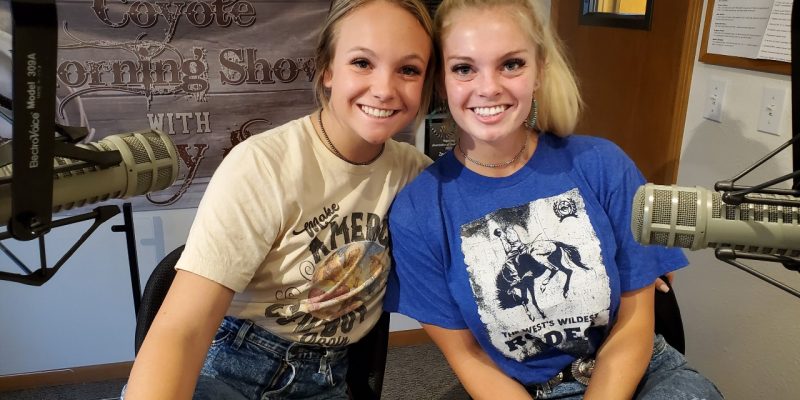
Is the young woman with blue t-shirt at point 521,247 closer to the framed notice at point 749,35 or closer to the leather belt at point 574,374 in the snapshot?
the leather belt at point 574,374

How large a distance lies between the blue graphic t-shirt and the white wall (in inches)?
20.7

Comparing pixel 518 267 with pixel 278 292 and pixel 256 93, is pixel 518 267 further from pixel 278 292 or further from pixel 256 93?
pixel 256 93

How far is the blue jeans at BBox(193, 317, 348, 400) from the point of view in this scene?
111cm

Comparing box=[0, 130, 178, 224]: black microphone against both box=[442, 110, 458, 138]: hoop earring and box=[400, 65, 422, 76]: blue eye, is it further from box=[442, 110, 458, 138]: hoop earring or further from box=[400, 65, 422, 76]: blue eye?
box=[442, 110, 458, 138]: hoop earring

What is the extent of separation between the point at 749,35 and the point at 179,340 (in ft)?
4.80

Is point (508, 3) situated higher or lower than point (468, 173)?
higher

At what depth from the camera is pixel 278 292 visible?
1.11 meters

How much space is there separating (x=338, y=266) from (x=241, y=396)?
286mm

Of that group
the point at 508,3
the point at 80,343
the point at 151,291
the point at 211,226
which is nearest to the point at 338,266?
the point at 211,226

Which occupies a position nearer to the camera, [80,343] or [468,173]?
[468,173]

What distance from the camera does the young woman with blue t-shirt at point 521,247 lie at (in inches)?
42.9

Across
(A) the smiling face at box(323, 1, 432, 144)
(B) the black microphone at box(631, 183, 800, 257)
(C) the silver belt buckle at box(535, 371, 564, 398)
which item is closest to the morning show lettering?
(A) the smiling face at box(323, 1, 432, 144)

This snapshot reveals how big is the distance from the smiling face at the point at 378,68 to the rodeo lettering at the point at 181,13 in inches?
38.4

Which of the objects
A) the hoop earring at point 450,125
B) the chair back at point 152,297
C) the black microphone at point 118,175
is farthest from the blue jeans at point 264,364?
the hoop earring at point 450,125
